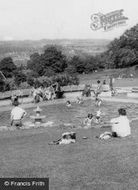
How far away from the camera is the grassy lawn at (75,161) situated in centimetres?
834

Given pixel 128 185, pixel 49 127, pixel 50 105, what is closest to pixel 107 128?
pixel 49 127

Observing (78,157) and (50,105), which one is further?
(50,105)

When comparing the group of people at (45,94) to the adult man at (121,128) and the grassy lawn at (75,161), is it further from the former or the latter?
the adult man at (121,128)

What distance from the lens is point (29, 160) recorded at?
10.7 m

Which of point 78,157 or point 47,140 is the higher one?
point 47,140

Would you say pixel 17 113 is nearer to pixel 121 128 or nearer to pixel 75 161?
pixel 121 128

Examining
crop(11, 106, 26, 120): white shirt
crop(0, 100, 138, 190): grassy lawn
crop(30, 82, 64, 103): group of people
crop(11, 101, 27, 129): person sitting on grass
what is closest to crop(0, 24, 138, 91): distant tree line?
crop(30, 82, 64, 103): group of people

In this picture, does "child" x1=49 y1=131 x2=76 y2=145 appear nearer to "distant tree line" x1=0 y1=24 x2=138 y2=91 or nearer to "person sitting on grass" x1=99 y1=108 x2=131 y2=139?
"person sitting on grass" x1=99 y1=108 x2=131 y2=139

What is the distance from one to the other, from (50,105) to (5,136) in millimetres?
13313

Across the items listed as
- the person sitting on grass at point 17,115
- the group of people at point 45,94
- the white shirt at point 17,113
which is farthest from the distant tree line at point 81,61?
the white shirt at point 17,113

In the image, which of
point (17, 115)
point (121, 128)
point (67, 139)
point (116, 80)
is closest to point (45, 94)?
point (17, 115)

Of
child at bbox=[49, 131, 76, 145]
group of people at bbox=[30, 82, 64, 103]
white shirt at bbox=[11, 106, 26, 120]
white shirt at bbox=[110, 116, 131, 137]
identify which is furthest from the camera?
group of people at bbox=[30, 82, 64, 103]

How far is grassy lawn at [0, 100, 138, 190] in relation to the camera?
834 cm

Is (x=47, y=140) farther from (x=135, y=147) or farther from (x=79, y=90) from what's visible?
(x=79, y=90)
